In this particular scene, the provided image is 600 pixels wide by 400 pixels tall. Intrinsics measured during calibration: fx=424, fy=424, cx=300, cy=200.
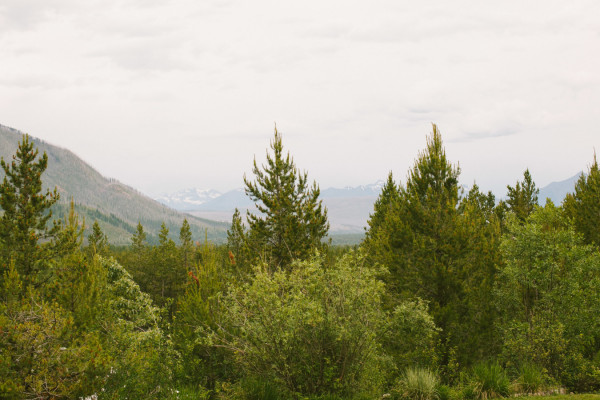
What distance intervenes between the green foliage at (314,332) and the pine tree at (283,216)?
942cm

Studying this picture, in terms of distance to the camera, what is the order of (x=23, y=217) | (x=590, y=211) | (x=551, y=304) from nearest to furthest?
(x=551, y=304)
(x=23, y=217)
(x=590, y=211)

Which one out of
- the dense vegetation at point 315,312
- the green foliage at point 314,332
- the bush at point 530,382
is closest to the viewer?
the dense vegetation at point 315,312

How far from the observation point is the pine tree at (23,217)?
22.5 metres

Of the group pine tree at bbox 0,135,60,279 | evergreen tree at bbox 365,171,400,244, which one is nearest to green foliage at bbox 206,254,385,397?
pine tree at bbox 0,135,60,279

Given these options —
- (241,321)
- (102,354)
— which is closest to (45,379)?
(102,354)

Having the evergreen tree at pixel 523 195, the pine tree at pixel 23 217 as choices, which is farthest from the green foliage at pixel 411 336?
the evergreen tree at pixel 523 195

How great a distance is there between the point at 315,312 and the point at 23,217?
1816 cm

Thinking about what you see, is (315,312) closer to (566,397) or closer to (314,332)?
(314,332)

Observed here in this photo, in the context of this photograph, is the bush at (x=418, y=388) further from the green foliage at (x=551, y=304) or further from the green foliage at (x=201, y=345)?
the green foliage at (x=201, y=345)

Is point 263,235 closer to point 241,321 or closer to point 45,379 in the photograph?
point 241,321

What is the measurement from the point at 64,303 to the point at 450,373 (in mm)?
20186

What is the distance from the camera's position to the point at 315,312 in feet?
43.9

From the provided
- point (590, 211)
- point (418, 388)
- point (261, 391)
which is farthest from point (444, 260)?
point (590, 211)

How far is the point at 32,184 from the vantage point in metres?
23.6
